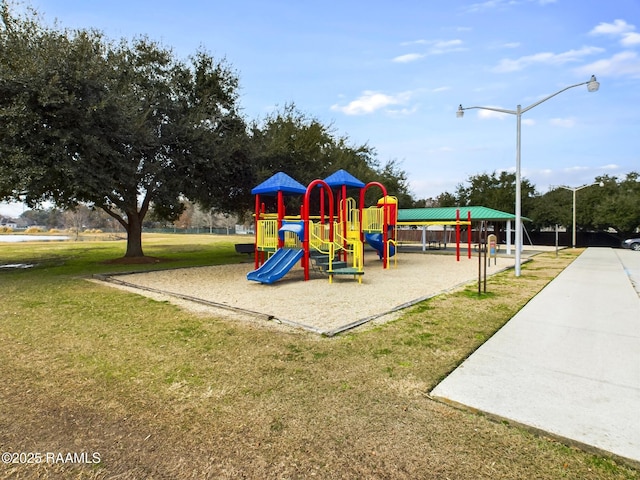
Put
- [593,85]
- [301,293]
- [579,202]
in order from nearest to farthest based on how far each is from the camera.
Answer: [301,293] → [593,85] → [579,202]

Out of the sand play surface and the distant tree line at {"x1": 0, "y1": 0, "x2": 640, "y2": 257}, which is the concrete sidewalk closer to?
the sand play surface

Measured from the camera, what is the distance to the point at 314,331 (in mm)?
5766

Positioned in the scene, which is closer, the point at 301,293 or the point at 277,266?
the point at 301,293

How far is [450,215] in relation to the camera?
26281 mm

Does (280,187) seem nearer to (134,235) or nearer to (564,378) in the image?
(564,378)

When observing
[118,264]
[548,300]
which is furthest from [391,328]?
[118,264]

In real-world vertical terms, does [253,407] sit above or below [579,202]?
below

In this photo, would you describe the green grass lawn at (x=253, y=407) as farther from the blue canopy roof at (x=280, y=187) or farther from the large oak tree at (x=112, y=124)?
the large oak tree at (x=112, y=124)

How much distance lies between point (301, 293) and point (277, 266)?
88.9 inches

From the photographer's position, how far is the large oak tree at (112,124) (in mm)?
11195

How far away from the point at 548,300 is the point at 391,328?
4.67 meters

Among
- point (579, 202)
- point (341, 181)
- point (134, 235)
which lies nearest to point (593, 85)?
point (341, 181)

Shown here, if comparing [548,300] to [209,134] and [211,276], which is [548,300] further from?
[209,134]

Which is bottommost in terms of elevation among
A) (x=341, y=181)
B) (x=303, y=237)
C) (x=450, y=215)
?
(x=303, y=237)
